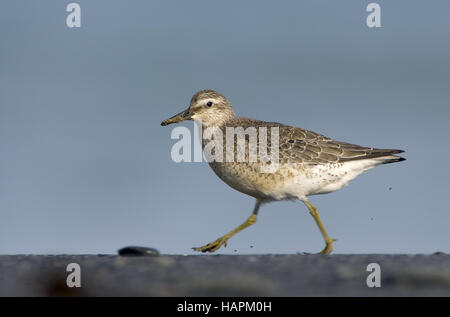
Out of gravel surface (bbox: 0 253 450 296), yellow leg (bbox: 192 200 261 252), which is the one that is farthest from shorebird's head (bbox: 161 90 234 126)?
gravel surface (bbox: 0 253 450 296)

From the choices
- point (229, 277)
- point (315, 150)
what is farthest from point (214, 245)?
point (229, 277)

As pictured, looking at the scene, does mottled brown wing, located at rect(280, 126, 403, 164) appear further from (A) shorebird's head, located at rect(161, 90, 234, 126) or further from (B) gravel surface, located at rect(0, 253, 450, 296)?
(B) gravel surface, located at rect(0, 253, 450, 296)

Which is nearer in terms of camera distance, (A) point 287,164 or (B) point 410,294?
(B) point 410,294

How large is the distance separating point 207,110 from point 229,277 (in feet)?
19.1

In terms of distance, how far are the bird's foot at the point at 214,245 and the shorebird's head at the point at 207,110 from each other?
204 cm

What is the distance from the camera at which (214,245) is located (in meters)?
11.7

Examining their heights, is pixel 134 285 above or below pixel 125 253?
below

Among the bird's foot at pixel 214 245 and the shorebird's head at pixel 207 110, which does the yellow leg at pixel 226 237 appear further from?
the shorebird's head at pixel 207 110

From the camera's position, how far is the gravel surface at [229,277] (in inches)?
264
